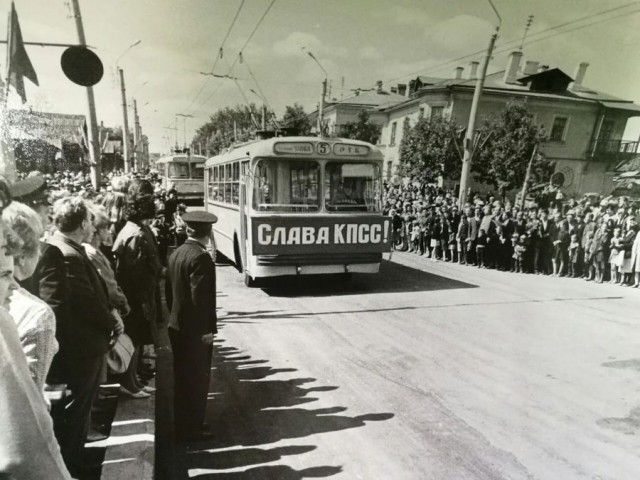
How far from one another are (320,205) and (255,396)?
4.35 metres

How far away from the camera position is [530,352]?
527cm

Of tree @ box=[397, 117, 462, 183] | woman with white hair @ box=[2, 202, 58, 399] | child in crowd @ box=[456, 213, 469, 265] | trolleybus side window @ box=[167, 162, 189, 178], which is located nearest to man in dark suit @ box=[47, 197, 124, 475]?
woman with white hair @ box=[2, 202, 58, 399]

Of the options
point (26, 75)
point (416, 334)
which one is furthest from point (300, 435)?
point (26, 75)

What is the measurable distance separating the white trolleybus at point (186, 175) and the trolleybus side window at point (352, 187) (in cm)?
1337

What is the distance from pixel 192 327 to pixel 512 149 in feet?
63.7

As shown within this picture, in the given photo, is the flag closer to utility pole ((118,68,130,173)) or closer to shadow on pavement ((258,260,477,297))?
shadow on pavement ((258,260,477,297))

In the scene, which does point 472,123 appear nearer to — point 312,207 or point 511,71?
point 511,71

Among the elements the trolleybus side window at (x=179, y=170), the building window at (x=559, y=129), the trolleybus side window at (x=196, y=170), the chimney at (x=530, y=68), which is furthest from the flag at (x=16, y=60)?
the trolleybus side window at (x=196, y=170)

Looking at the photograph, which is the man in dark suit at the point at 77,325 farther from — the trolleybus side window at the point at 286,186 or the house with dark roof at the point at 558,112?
the house with dark roof at the point at 558,112

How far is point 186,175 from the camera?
21.3 meters

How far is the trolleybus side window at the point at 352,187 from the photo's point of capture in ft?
26.1

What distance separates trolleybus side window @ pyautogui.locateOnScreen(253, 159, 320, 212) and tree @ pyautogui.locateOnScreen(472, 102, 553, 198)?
1339cm

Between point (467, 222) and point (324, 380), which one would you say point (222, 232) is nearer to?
point (467, 222)

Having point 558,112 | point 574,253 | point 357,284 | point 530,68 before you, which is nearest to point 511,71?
point 530,68
